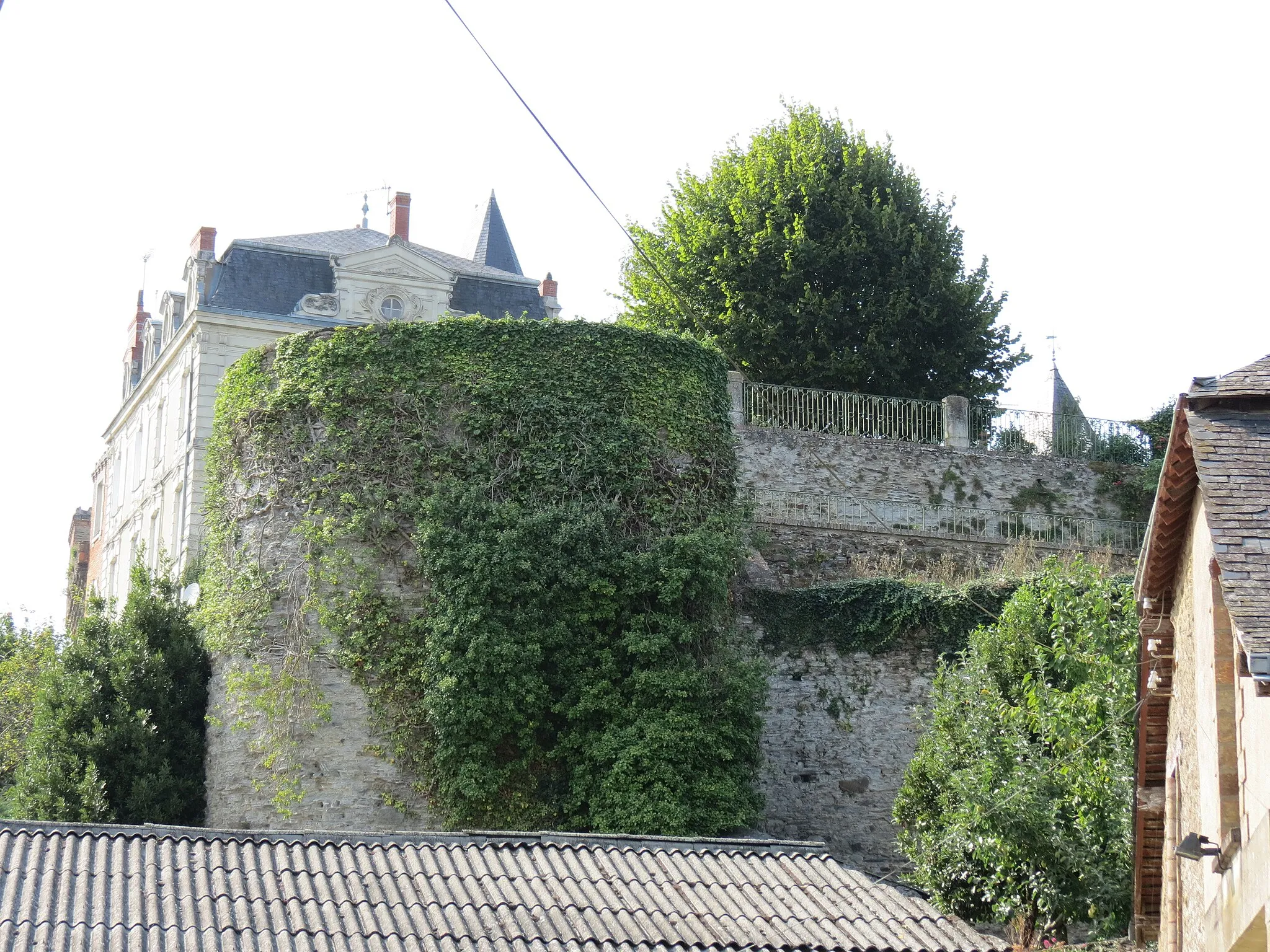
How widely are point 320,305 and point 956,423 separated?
10485mm

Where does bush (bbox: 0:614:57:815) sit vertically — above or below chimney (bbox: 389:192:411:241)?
below

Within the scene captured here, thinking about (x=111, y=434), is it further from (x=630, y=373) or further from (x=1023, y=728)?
(x=1023, y=728)

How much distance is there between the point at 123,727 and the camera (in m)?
17.3

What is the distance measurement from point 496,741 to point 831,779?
4.01 meters

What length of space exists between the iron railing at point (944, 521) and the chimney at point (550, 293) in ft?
29.2

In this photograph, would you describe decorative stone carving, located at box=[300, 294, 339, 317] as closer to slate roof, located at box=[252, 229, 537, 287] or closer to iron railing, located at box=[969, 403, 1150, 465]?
slate roof, located at box=[252, 229, 537, 287]

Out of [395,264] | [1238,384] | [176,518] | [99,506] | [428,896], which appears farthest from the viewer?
[99,506]

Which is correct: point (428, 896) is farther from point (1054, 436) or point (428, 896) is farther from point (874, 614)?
point (1054, 436)

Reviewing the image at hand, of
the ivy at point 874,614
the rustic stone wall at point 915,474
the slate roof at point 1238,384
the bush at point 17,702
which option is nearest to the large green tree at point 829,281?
the rustic stone wall at point 915,474

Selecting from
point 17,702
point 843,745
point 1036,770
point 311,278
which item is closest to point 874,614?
point 843,745

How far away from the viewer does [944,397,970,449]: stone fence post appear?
2284cm

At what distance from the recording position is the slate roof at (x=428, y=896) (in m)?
10.7

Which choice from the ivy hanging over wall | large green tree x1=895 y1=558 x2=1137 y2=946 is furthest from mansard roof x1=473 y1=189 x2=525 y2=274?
large green tree x1=895 y1=558 x2=1137 y2=946

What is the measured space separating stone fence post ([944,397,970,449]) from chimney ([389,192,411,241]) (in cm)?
1171
